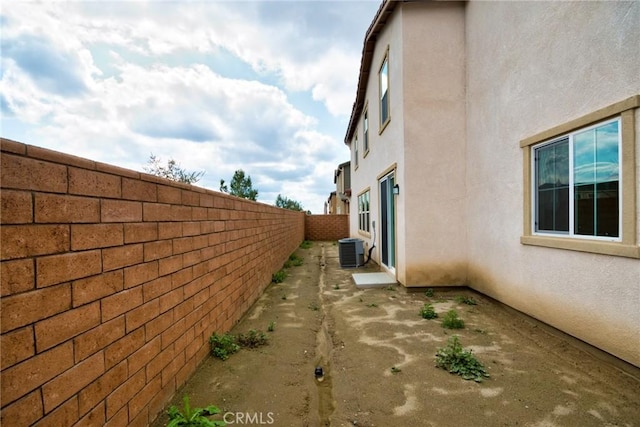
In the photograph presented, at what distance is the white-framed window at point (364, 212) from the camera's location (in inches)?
447

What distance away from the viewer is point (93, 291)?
5.86ft

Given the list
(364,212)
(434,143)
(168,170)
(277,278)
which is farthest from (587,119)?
(168,170)

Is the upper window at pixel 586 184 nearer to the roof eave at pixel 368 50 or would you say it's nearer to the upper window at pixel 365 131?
the roof eave at pixel 368 50

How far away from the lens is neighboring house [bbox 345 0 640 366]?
123 inches

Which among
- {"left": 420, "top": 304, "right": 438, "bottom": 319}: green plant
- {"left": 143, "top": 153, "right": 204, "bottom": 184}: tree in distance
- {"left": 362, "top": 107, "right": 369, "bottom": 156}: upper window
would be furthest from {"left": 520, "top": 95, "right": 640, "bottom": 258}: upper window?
{"left": 143, "top": 153, "right": 204, "bottom": 184}: tree in distance

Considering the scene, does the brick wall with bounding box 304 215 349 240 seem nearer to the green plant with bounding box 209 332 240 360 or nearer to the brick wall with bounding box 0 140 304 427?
the green plant with bounding box 209 332 240 360

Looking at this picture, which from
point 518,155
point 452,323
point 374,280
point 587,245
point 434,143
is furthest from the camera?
point 374,280

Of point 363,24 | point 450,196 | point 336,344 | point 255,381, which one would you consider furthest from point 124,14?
point 363,24

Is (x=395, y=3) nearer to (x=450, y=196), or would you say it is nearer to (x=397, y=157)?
(x=397, y=157)

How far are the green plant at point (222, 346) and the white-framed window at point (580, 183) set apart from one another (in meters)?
4.32

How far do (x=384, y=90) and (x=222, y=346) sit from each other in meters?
7.23

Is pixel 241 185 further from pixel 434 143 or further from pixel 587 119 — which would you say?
pixel 587 119

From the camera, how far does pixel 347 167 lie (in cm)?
2409

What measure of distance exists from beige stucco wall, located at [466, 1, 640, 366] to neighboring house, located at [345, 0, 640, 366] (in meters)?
0.02
